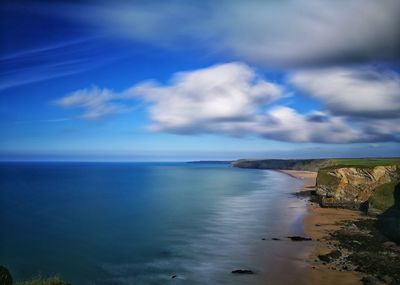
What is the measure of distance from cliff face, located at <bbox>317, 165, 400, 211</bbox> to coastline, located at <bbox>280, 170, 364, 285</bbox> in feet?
10.4

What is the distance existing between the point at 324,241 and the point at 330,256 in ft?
21.6

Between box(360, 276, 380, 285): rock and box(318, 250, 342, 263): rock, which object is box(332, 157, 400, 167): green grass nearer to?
box(318, 250, 342, 263): rock

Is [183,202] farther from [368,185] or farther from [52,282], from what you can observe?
[52,282]

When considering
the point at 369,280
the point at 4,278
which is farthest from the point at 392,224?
the point at 4,278

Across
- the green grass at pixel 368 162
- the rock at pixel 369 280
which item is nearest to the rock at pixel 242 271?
the rock at pixel 369 280

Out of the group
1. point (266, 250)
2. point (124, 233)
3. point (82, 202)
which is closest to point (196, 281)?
point (266, 250)

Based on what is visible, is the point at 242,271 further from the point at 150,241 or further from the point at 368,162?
the point at 368,162

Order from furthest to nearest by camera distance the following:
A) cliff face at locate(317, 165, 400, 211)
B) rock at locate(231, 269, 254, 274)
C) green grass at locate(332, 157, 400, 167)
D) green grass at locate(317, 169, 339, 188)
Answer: green grass at locate(332, 157, 400, 167)
green grass at locate(317, 169, 339, 188)
cliff face at locate(317, 165, 400, 211)
rock at locate(231, 269, 254, 274)

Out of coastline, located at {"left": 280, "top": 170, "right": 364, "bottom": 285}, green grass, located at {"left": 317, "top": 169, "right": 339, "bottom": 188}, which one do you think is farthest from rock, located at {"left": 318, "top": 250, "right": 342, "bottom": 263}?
green grass, located at {"left": 317, "top": 169, "right": 339, "bottom": 188}

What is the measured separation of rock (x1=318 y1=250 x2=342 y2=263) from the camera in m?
31.5

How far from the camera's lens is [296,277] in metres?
27.7

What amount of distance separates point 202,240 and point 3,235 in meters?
23.4

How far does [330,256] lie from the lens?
106ft

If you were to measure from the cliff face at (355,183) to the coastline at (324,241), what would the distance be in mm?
3162
